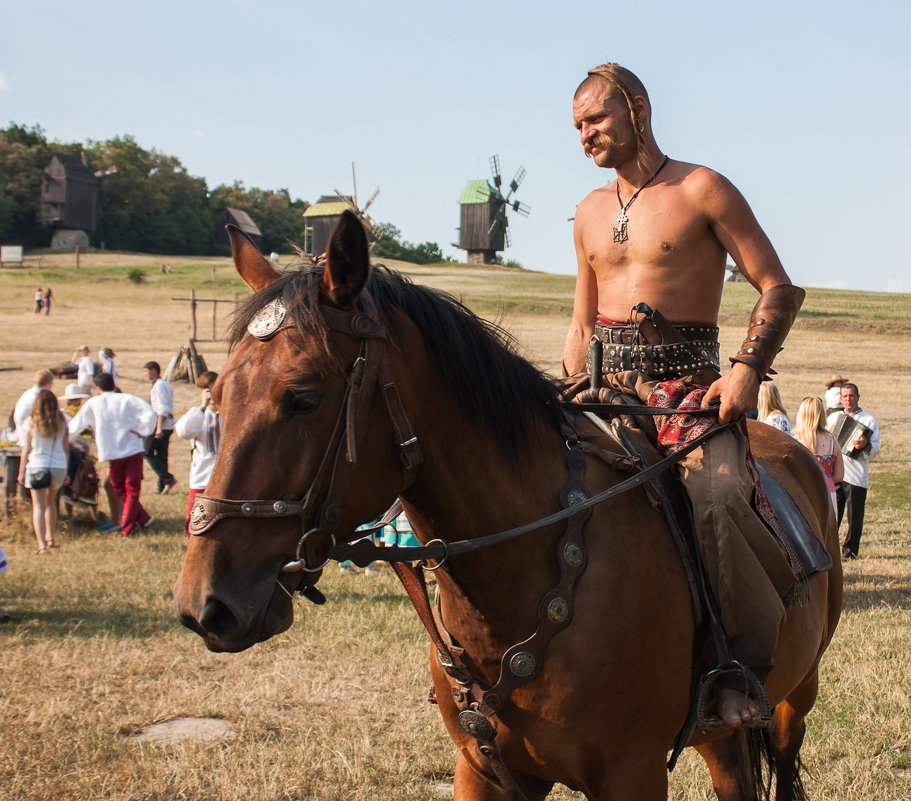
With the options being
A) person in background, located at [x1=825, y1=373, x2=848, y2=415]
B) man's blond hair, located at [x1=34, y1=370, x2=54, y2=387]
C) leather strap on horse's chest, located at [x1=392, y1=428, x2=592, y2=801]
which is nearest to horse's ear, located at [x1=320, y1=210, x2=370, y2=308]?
leather strap on horse's chest, located at [x1=392, y1=428, x2=592, y2=801]

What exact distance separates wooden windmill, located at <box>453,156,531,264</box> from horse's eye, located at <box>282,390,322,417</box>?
7819 centimetres

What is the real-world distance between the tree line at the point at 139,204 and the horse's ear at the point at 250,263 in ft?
241

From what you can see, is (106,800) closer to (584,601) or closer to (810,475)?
(584,601)

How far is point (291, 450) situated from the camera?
2090 mm

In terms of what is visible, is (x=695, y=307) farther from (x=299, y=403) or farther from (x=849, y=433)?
(x=849, y=433)

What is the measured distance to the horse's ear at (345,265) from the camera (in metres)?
2.12

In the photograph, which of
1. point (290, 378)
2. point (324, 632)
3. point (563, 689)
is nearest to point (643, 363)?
point (563, 689)

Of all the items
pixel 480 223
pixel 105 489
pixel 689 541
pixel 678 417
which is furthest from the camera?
pixel 480 223

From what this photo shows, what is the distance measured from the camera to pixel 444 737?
527 centimetres

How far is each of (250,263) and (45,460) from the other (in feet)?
29.2

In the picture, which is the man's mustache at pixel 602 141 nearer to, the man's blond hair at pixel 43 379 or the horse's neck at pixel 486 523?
the horse's neck at pixel 486 523

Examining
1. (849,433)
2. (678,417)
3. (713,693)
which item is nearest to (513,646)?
(713,693)

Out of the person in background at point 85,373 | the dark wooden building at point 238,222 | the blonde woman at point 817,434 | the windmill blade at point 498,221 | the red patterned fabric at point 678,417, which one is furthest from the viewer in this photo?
the dark wooden building at point 238,222

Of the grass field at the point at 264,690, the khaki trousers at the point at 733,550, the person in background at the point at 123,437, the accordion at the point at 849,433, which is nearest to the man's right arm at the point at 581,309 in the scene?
the grass field at the point at 264,690
